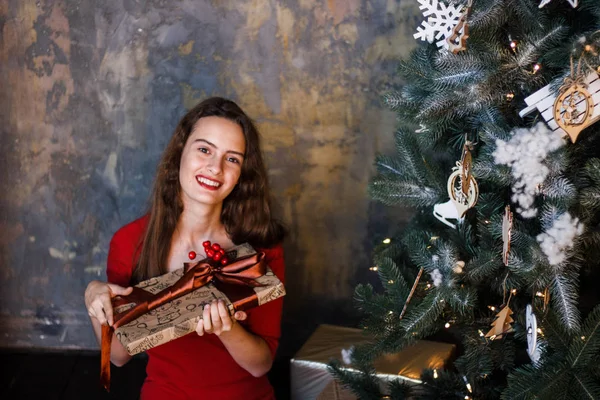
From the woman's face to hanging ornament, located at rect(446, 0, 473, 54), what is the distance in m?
0.74

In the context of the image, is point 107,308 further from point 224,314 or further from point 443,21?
point 443,21

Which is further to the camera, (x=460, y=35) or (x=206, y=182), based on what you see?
(x=206, y=182)

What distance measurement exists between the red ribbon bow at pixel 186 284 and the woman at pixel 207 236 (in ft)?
0.63

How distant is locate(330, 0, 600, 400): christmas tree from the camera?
1.43 metres

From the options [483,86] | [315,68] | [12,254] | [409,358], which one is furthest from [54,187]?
[483,86]

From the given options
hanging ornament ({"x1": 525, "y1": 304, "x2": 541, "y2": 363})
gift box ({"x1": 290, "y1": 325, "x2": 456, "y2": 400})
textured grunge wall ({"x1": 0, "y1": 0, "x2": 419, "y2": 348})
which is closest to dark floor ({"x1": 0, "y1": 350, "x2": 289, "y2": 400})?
textured grunge wall ({"x1": 0, "y1": 0, "x2": 419, "y2": 348})

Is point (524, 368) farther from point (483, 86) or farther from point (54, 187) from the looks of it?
point (54, 187)

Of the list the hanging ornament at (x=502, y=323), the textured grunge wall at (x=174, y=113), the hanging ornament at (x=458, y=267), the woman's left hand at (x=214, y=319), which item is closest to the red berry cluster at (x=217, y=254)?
the woman's left hand at (x=214, y=319)

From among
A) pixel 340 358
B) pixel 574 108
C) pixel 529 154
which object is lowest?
pixel 340 358

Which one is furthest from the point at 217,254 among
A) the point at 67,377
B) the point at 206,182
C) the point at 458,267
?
the point at 67,377

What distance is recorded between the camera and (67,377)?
112 inches

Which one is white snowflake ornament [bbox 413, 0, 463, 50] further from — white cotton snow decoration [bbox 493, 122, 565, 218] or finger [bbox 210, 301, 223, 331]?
finger [bbox 210, 301, 223, 331]

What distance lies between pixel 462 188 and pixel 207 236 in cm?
85

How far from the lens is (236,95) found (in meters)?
2.75
